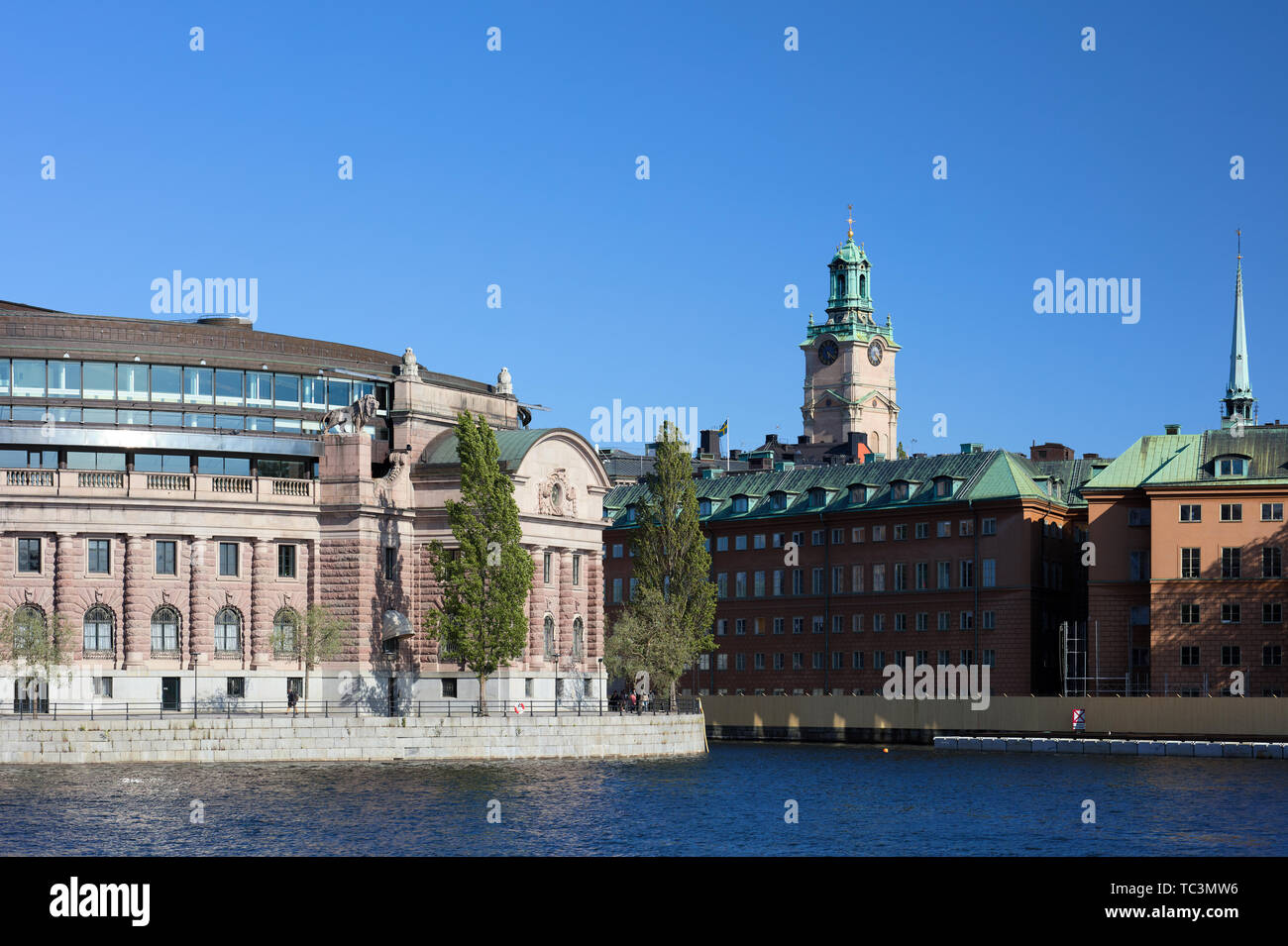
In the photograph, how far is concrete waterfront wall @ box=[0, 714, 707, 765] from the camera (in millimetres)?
76750

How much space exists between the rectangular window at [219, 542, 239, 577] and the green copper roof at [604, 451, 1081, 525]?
3827cm

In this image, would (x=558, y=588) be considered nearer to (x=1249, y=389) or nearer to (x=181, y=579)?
(x=181, y=579)

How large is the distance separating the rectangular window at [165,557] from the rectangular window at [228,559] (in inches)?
103

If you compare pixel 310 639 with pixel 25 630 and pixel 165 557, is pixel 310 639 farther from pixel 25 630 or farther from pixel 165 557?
pixel 25 630

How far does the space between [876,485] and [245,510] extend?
208ft

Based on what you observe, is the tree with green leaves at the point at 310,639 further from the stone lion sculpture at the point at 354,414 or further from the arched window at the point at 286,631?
the stone lion sculpture at the point at 354,414

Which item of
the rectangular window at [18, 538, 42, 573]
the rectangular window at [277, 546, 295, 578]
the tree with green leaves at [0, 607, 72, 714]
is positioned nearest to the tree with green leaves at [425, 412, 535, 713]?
the rectangular window at [277, 546, 295, 578]

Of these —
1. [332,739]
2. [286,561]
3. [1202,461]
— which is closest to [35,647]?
[286,561]

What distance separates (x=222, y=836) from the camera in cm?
5562

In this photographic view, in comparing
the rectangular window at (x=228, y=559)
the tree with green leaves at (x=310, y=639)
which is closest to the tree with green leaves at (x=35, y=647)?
the rectangular window at (x=228, y=559)

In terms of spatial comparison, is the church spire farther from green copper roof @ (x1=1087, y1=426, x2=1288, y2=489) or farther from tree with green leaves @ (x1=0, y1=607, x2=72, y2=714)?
tree with green leaves @ (x1=0, y1=607, x2=72, y2=714)

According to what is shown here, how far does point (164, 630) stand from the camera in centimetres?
9462

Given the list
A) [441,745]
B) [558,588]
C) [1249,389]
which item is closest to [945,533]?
[558,588]
